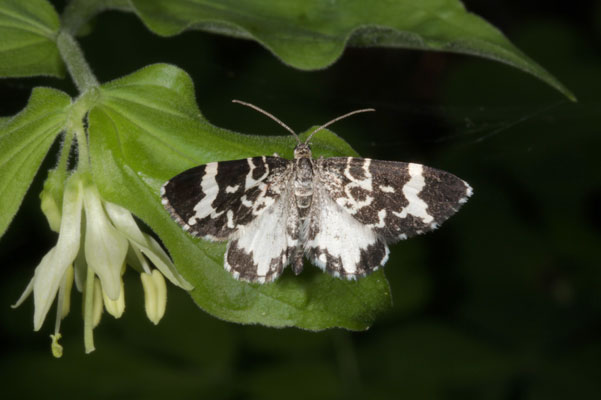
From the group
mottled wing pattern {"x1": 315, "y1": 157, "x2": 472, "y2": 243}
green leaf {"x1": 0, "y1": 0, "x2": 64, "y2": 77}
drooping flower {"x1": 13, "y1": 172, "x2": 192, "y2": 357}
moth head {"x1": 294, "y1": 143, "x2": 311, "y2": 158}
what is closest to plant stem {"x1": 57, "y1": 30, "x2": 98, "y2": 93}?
green leaf {"x1": 0, "y1": 0, "x2": 64, "y2": 77}

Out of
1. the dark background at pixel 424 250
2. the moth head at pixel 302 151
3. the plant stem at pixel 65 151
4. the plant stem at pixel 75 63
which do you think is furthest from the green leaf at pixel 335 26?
the dark background at pixel 424 250

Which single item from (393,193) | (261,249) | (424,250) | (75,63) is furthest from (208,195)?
(424,250)

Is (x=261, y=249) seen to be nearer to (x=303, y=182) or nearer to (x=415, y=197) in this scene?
(x=303, y=182)

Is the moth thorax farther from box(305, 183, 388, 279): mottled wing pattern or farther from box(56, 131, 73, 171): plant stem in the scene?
box(56, 131, 73, 171): plant stem

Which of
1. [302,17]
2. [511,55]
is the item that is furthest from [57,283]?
[511,55]

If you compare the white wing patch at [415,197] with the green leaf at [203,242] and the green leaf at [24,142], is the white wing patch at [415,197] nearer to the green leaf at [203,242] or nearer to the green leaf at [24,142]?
the green leaf at [203,242]

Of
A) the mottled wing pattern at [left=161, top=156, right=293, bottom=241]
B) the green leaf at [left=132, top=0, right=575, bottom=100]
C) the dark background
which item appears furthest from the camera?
the dark background

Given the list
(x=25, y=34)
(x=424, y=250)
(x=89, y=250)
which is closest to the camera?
(x=89, y=250)
